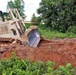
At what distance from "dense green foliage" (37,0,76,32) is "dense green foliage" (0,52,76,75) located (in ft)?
60.9

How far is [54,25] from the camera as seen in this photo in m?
29.2

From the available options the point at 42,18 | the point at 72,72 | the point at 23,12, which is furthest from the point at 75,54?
the point at 23,12

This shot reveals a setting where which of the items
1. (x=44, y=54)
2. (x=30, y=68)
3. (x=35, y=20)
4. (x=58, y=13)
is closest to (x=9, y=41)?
(x=44, y=54)

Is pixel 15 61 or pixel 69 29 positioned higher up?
pixel 15 61

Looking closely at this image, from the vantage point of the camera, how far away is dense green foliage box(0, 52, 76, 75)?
8.63m

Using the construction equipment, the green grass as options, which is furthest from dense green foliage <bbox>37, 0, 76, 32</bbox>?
the green grass

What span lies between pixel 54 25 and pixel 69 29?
1966 millimetres

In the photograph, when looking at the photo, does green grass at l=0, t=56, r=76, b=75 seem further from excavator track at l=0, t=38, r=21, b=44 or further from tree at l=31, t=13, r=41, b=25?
tree at l=31, t=13, r=41, b=25

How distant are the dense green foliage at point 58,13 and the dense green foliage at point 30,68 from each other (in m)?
18.5

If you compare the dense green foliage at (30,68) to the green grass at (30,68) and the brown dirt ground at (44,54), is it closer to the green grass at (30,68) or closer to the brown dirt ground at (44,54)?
the green grass at (30,68)

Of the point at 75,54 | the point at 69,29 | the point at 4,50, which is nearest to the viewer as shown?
the point at 75,54

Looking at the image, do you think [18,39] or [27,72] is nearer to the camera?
[27,72]

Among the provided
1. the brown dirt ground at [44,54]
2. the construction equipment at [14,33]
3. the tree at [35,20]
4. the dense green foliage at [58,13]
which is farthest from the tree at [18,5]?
the brown dirt ground at [44,54]

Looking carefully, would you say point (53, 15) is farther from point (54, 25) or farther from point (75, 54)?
point (75, 54)
